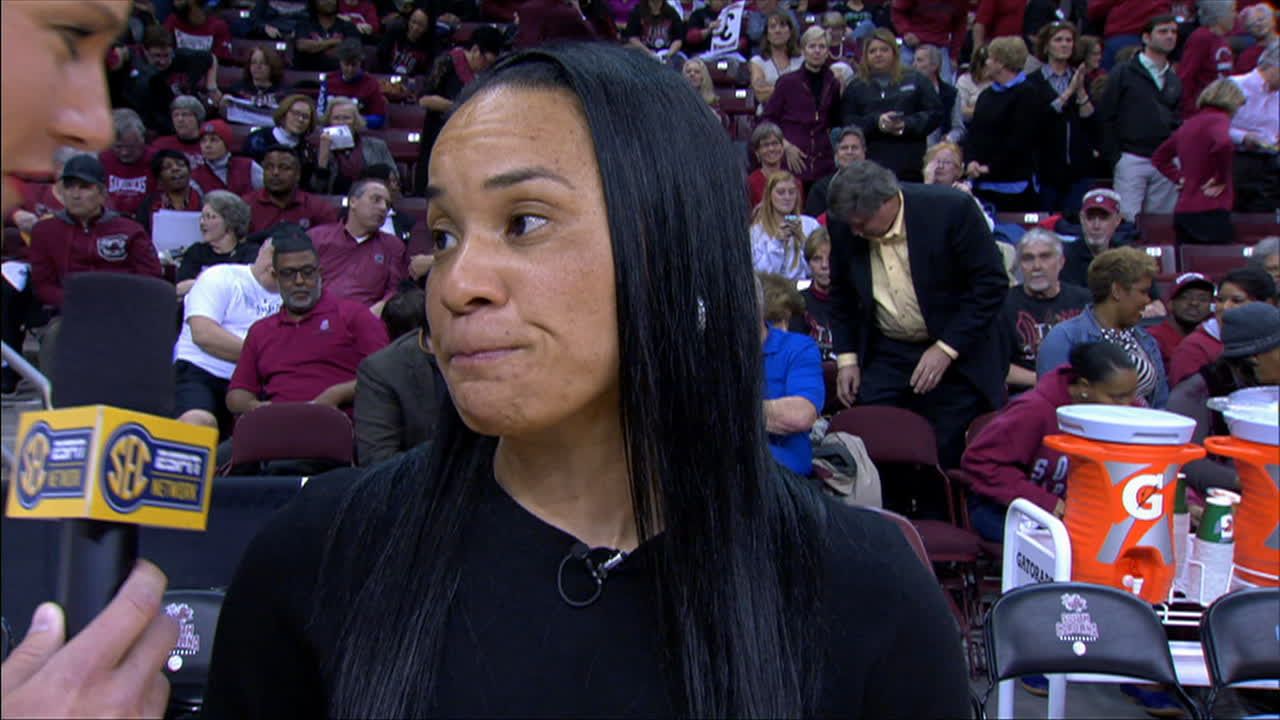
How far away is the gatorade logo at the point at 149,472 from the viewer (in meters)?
0.54

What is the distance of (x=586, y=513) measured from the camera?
93cm

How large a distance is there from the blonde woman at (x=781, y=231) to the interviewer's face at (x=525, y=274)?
542 centimetres

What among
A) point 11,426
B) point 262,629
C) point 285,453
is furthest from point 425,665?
point 285,453

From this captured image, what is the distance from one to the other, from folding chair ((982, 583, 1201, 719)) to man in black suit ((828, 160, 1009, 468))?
5.97 ft

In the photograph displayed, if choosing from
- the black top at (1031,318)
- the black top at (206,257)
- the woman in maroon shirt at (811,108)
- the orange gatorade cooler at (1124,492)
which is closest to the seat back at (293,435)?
the black top at (206,257)

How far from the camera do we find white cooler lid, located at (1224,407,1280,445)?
3.44 ft

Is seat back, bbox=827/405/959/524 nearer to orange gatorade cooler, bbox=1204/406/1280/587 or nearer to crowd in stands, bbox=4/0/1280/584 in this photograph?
crowd in stands, bbox=4/0/1280/584

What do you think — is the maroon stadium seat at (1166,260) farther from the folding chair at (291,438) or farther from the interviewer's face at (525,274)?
the interviewer's face at (525,274)

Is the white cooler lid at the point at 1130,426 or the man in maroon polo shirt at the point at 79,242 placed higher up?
the man in maroon polo shirt at the point at 79,242

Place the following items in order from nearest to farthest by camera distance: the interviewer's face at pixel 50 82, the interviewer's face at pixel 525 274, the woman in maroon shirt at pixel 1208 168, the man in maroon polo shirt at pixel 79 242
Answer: the interviewer's face at pixel 50 82
the interviewer's face at pixel 525 274
the man in maroon polo shirt at pixel 79 242
the woman in maroon shirt at pixel 1208 168

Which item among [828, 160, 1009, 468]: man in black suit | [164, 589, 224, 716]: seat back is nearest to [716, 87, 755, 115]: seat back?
[828, 160, 1009, 468]: man in black suit

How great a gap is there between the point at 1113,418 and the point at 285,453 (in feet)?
8.95

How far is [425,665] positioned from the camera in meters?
0.86

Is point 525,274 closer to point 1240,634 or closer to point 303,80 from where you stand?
point 1240,634
